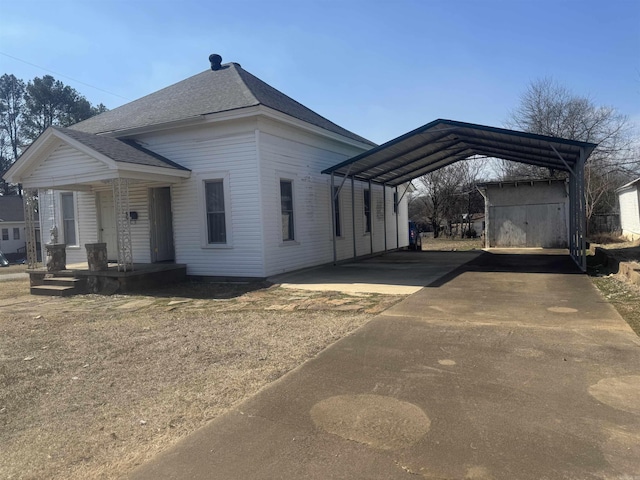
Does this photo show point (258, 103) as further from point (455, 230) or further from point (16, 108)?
point (16, 108)

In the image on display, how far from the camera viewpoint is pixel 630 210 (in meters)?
25.3

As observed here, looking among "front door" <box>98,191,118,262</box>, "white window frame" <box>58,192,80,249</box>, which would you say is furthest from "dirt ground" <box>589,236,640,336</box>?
"white window frame" <box>58,192,80,249</box>

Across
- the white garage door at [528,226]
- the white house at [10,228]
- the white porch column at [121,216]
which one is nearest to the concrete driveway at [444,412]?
the white porch column at [121,216]

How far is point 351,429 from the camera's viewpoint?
3.28m

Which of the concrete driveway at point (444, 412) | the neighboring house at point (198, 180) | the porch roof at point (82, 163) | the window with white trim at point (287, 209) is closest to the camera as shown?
the concrete driveway at point (444, 412)

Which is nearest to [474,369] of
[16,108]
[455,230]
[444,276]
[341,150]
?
[444,276]

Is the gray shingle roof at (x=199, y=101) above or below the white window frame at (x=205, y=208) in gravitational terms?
above

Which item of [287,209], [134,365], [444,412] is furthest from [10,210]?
[444,412]

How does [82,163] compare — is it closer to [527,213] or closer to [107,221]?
[107,221]

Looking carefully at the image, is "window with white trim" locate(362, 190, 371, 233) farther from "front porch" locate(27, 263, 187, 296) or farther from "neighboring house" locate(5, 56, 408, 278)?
"front porch" locate(27, 263, 187, 296)

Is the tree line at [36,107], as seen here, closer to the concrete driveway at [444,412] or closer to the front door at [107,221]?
the front door at [107,221]

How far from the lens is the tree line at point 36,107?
4319cm

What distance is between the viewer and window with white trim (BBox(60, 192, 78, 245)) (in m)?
14.0

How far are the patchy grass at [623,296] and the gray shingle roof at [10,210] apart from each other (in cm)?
4584
